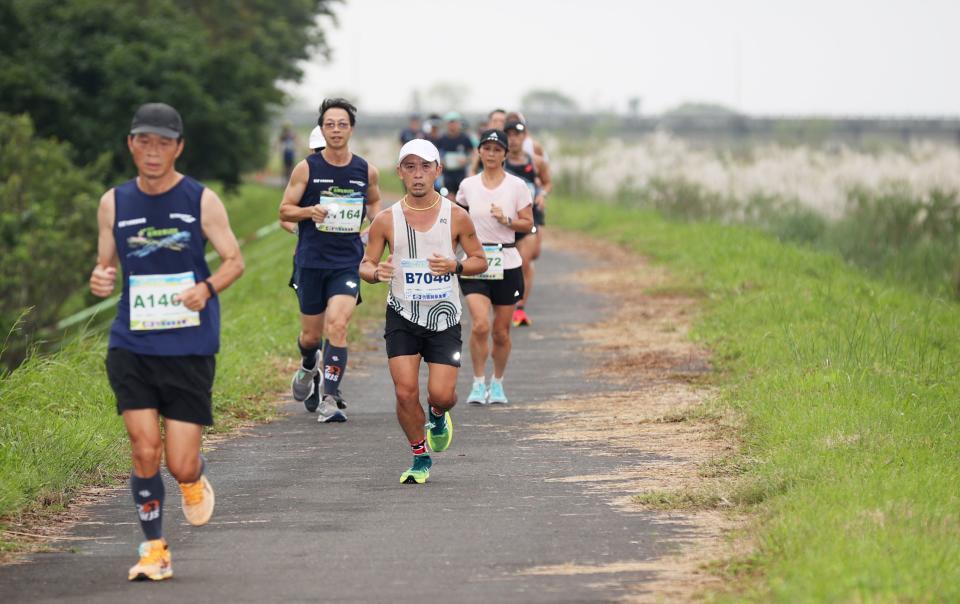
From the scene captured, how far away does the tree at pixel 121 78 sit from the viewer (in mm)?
36125

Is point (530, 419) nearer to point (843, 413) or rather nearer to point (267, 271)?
point (843, 413)

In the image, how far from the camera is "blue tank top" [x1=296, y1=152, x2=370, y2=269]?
1195 cm

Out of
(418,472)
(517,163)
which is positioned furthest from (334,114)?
(517,163)

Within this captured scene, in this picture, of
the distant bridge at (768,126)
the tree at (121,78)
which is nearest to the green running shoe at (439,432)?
the tree at (121,78)

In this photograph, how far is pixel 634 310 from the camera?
1912 centimetres

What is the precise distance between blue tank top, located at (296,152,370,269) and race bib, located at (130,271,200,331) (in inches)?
182

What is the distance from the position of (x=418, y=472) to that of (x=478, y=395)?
131 inches

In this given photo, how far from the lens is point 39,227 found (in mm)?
25953

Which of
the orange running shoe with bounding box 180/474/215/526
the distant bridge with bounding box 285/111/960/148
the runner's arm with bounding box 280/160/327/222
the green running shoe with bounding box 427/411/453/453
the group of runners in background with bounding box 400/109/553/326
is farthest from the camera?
the distant bridge with bounding box 285/111/960/148

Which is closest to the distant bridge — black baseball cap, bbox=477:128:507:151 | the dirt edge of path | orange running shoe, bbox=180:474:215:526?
the dirt edge of path

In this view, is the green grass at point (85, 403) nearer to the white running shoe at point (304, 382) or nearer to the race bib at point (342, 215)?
the white running shoe at point (304, 382)

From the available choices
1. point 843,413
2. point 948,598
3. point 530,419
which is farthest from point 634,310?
point 948,598

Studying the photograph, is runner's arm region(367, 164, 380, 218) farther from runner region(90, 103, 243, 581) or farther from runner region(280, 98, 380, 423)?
runner region(90, 103, 243, 581)

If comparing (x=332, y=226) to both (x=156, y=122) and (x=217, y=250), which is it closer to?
(x=217, y=250)
